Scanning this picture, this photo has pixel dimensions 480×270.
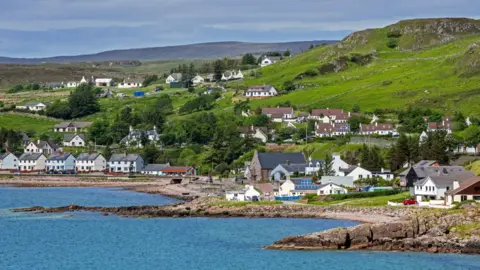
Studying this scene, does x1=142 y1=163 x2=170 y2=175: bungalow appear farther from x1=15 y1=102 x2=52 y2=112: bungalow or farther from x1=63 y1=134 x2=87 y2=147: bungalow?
x1=15 y1=102 x2=52 y2=112: bungalow

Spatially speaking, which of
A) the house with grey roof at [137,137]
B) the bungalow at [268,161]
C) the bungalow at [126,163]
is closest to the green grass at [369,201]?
the bungalow at [268,161]

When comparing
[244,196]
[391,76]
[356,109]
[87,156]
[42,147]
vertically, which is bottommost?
[244,196]

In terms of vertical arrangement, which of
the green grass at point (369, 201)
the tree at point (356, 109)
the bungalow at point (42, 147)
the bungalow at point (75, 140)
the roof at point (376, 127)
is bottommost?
the green grass at point (369, 201)

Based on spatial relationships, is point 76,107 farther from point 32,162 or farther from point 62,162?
point 62,162

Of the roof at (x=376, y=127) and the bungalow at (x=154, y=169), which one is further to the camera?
the bungalow at (x=154, y=169)

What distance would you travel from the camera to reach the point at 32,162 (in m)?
141

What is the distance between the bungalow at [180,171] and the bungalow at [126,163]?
22.1ft

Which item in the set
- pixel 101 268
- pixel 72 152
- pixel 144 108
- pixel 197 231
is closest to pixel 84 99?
pixel 144 108

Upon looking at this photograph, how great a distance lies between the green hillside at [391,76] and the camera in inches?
5615

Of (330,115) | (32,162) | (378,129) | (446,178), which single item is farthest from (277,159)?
(32,162)

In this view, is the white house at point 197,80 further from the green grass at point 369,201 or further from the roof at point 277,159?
the green grass at point 369,201

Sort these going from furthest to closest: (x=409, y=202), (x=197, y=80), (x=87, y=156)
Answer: (x=197, y=80) < (x=87, y=156) < (x=409, y=202)

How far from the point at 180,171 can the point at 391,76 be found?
5542 centimetres

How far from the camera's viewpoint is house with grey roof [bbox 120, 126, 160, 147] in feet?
468
